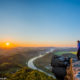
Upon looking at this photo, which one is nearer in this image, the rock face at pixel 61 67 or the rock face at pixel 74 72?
the rock face at pixel 74 72

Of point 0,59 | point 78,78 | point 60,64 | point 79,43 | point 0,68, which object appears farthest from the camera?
point 0,59

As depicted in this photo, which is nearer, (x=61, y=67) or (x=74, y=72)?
(x=74, y=72)

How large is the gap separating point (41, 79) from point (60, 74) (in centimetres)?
343

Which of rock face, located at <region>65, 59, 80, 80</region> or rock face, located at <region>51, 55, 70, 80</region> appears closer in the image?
rock face, located at <region>65, 59, 80, 80</region>

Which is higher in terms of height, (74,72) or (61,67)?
(74,72)

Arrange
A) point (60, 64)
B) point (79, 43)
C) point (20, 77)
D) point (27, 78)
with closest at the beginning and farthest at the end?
point (79, 43), point (60, 64), point (27, 78), point (20, 77)

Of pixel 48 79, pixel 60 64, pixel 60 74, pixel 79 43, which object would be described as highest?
pixel 79 43

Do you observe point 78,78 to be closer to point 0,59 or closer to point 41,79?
point 41,79

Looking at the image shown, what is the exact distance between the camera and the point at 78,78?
8703mm

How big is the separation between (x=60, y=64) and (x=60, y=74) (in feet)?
4.62

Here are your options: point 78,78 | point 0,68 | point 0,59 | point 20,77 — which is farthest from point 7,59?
point 78,78

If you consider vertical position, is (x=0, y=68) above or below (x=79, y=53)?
below

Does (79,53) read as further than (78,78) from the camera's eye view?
Yes

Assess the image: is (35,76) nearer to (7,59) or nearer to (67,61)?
(67,61)
